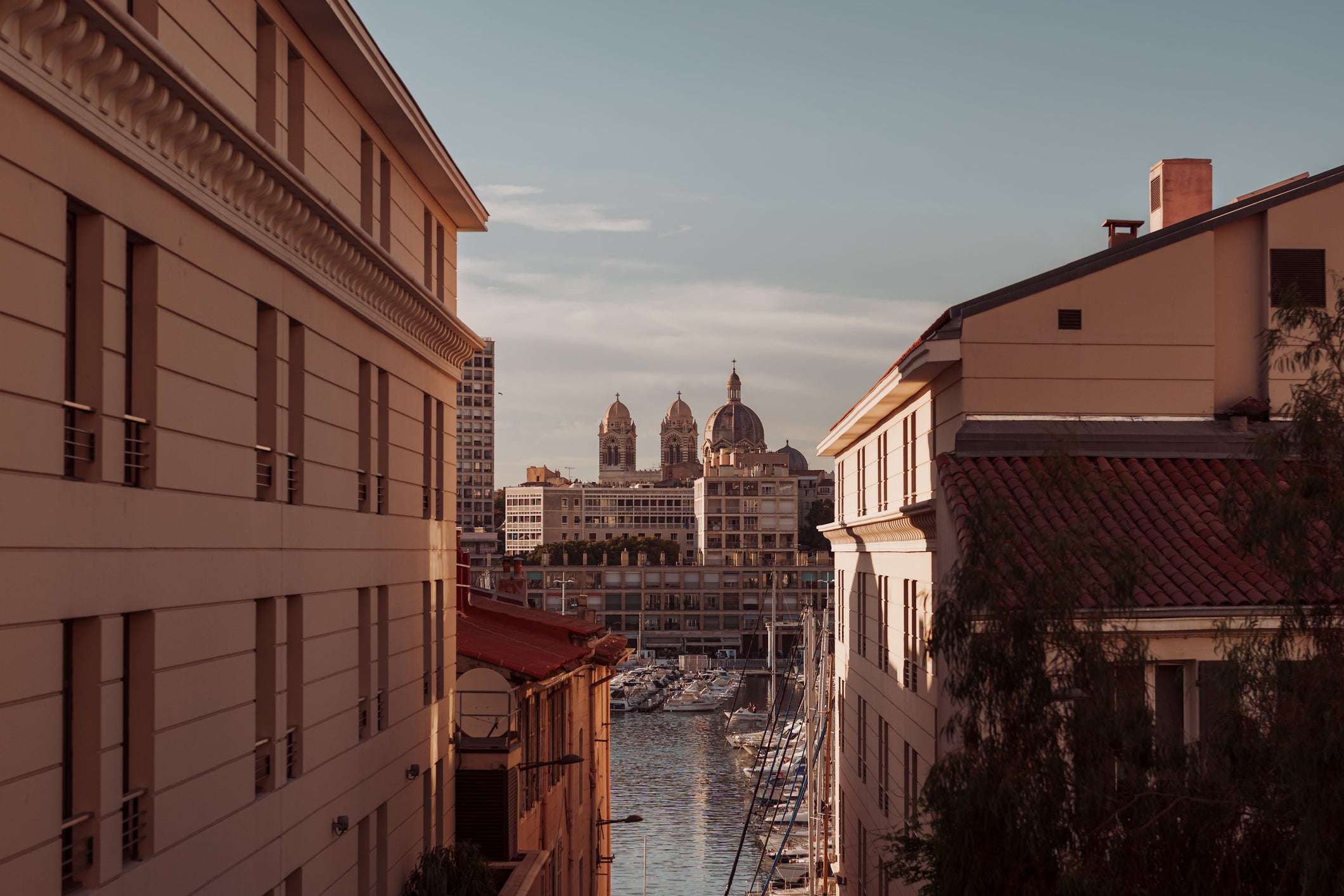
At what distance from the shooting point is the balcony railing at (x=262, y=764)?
48.0 feet

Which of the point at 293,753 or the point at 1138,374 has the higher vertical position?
the point at 1138,374

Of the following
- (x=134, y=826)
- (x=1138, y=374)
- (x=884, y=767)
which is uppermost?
(x=1138, y=374)

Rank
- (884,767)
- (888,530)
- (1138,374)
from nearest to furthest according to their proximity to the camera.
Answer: (1138,374)
(888,530)
(884,767)

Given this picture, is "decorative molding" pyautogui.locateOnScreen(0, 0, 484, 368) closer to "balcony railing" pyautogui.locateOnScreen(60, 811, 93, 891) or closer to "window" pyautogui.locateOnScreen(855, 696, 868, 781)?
"balcony railing" pyautogui.locateOnScreen(60, 811, 93, 891)

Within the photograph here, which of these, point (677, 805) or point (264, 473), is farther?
point (677, 805)

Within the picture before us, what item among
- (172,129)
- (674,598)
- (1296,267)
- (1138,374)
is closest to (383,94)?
(172,129)

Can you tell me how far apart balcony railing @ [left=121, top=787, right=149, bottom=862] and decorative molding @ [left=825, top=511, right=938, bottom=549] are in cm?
1247

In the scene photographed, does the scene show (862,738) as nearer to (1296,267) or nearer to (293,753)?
(1296,267)

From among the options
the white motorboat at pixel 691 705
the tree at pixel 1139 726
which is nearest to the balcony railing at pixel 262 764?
the tree at pixel 1139 726

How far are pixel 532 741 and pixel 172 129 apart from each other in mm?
18985

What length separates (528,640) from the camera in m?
31.4

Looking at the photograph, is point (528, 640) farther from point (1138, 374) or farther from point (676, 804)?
point (676, 804)

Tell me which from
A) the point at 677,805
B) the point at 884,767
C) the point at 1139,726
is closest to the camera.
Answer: the point at 1139,726

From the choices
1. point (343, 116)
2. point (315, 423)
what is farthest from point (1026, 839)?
point (343, 116)
